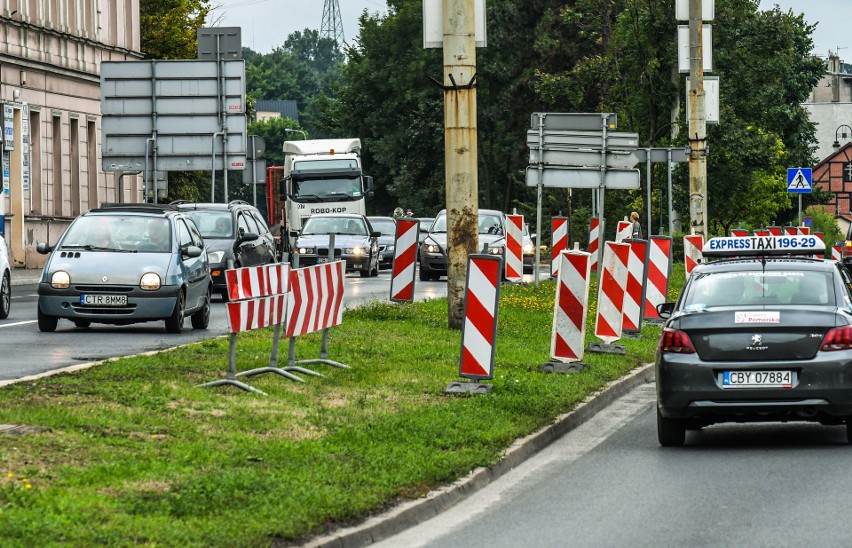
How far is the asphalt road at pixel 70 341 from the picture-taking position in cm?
1808

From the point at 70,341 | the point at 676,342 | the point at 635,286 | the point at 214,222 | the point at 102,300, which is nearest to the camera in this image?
the point at 676,342

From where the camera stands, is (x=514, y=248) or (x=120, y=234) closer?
(x=120, y=234)

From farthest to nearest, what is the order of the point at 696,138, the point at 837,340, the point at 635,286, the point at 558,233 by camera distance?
1. the point at 558,233
2. the point at 696,138
3. the point at 635,286
4. the point at 837,340

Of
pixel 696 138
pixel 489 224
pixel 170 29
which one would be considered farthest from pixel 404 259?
pixel 170 29

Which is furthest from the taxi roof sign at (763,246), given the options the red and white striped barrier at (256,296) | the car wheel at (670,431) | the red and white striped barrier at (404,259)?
the red and white striped barrier at (404,259)

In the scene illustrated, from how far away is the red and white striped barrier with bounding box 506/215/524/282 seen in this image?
127 ft

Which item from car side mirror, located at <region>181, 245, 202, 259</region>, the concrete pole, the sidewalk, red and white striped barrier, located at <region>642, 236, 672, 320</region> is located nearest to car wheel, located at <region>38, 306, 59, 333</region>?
car side mirror, located at <region>181, 245, 202, 259</region>

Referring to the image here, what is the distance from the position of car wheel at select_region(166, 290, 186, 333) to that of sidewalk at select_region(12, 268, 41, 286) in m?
20.2

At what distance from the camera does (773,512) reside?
1029cm

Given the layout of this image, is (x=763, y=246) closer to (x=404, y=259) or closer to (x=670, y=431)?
(x=670, y=431)

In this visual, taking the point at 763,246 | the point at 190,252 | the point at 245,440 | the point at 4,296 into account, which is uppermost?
the point at 763,246

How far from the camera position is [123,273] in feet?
73.7

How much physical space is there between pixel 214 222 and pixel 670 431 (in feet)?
61.7

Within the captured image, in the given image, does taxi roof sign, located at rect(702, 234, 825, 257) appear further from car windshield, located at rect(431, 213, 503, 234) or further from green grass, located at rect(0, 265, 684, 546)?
car windshield, located at rect(431, 213, 503, 234)
